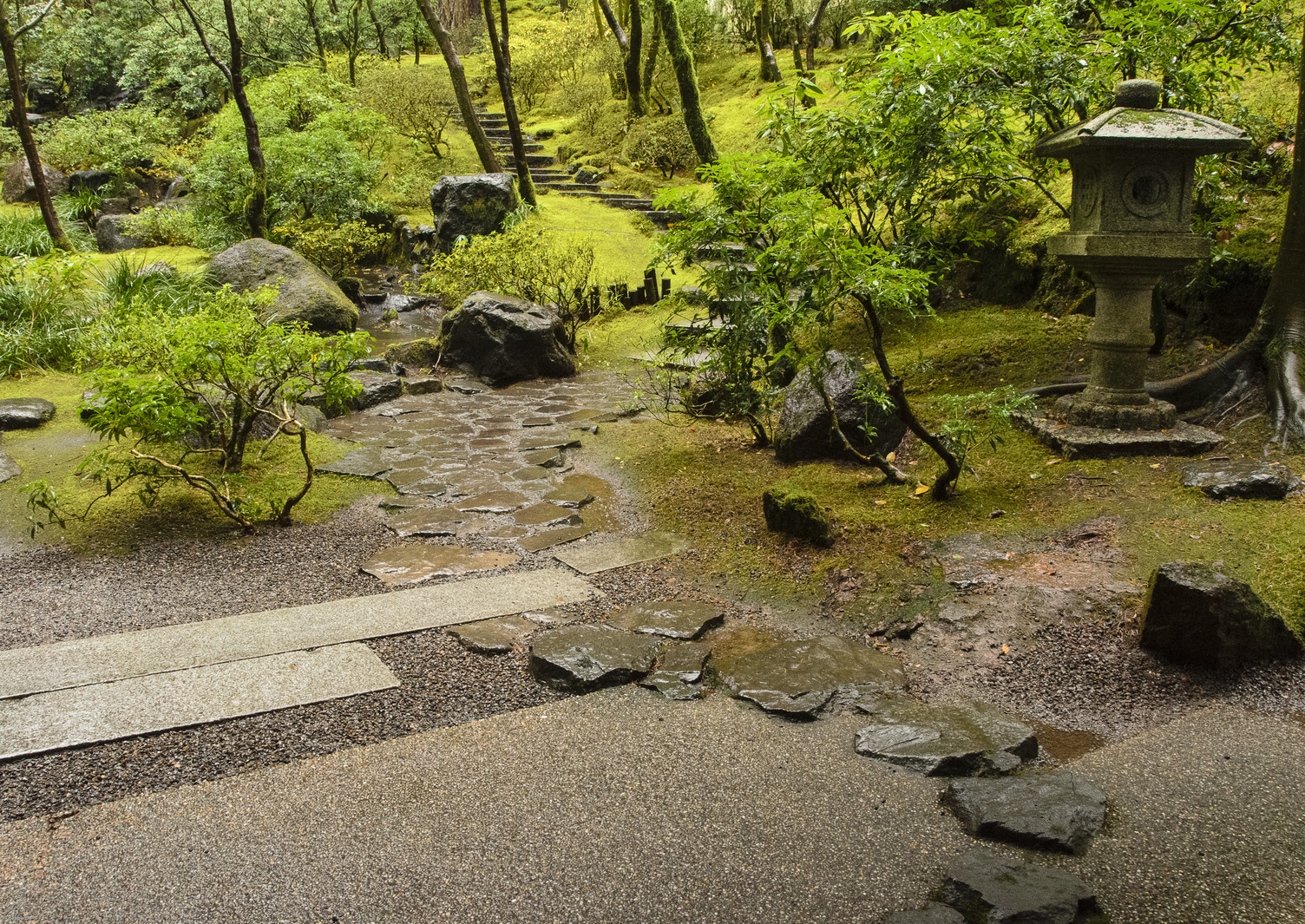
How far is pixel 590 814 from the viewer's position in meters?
2.71

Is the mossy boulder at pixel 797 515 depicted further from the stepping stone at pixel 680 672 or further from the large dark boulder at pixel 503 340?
the large dark boulder at pixel 503 340

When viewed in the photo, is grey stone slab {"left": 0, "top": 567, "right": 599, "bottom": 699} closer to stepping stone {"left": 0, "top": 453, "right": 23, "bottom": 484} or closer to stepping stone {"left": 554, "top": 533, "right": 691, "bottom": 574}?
stepping stone {"left": 554, "top": 533, "right": 691, "bottom": 574}

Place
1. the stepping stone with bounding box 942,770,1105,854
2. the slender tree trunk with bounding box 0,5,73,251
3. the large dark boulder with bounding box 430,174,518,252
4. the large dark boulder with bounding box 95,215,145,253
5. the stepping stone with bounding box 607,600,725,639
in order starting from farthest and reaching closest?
the large dark boulder with bounding box 95,215,145,253 → the large dark boulder with bounding box 430,174,518,252 → the slender tree trunk with bounding box 0,5,73,251 → the stepping stone with bounding box 607,600,725,639 → the stepping stone with bounding box 942,770,1105,854

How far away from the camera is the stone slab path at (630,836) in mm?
2309

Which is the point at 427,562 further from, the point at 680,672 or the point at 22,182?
the point at 22,182

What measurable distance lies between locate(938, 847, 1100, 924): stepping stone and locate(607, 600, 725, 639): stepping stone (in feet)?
6.03

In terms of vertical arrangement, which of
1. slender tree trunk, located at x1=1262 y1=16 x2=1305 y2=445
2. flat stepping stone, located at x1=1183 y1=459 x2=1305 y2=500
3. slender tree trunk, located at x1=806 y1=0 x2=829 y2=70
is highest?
slender tree trunk, located at x1=806 y1=0 x2=829 y2=70

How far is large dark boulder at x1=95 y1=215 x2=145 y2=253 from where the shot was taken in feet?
51.2

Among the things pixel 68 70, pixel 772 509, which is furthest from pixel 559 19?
pixel 772 509

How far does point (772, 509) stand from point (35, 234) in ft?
44.4

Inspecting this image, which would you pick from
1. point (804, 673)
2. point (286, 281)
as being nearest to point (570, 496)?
point (804, 673)

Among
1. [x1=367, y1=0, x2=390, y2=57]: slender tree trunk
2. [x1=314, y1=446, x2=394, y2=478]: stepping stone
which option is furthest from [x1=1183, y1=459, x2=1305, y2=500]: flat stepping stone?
[x1=367, y1=0, x2=390, y2=57]: slender tree trunk

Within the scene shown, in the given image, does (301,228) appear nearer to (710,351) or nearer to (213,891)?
(710,351)

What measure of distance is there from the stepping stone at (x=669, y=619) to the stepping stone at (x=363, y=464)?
10.5ft
